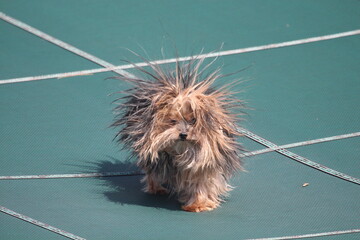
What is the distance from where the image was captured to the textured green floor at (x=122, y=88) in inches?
216

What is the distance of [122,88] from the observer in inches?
297

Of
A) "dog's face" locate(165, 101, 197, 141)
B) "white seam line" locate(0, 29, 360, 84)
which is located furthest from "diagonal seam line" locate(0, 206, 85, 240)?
"white seam line" locate(0, 29, 360, 84)

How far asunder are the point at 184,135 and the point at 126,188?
2.93 feet

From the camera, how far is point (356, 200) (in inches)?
226

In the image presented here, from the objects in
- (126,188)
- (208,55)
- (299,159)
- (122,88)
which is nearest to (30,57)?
(122,88)

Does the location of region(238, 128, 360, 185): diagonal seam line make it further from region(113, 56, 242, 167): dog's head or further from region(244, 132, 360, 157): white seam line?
region(113, 56, 242, 167): dog's head

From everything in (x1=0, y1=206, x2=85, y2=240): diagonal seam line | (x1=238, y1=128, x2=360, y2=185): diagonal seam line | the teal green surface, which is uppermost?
the teal green surface

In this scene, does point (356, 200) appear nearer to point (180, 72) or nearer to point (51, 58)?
point (180, 72)

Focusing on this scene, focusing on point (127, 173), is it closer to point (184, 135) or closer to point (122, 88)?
point (184, 135)

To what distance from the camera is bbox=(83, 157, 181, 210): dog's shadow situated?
5820 millimetres

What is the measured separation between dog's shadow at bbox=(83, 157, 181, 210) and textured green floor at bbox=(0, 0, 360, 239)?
0.02 metres

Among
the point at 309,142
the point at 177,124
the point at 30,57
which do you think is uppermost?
the point at 30,57

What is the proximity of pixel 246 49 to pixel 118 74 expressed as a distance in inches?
54.1

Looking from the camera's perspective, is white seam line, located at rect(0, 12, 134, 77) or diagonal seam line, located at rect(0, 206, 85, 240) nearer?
diagonal seam line, located at rect(0, 206, 85, 240)
